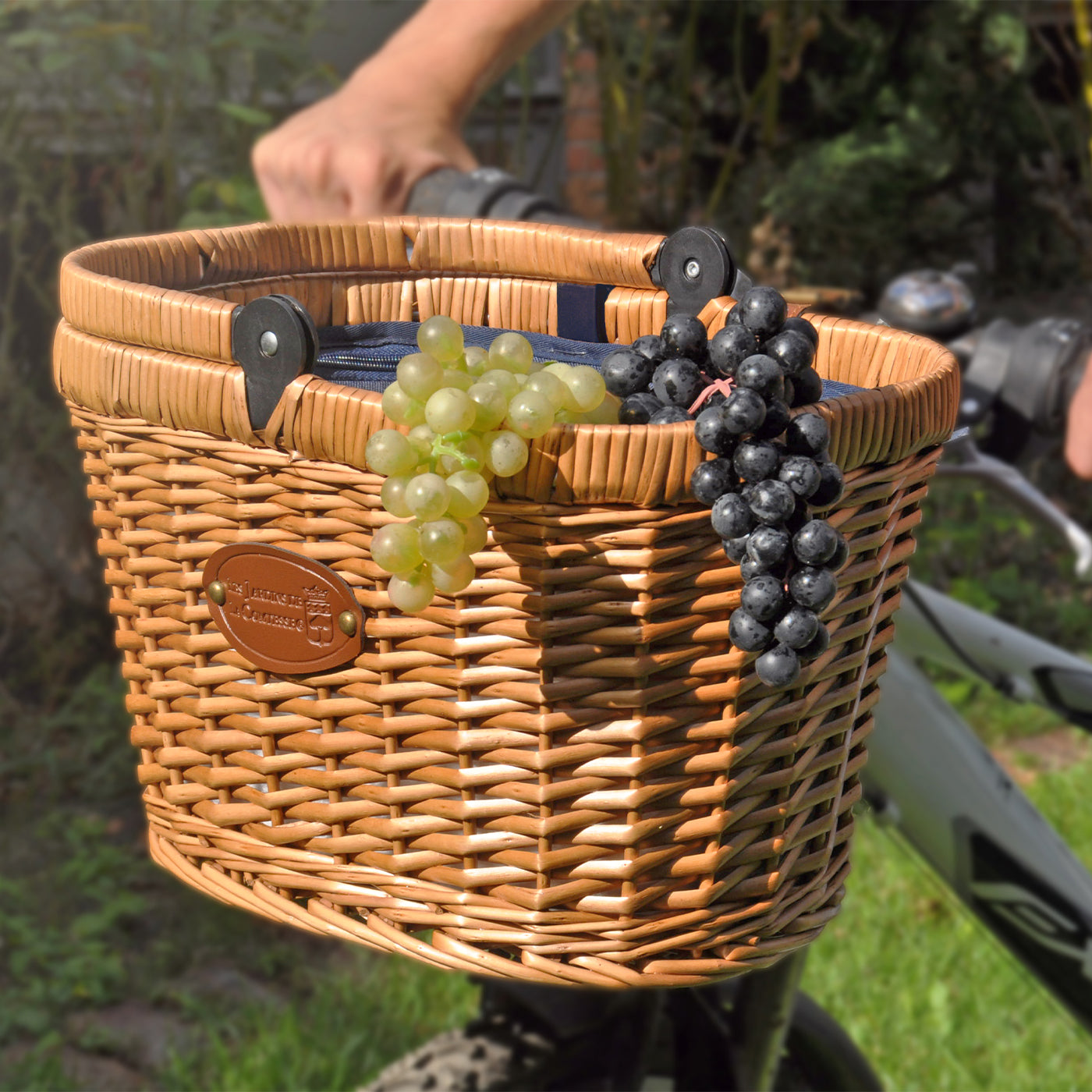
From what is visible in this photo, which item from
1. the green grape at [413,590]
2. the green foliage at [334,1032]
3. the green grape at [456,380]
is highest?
the green grape at [456,380]

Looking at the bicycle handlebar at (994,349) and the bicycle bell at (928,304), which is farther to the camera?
the bicycle bell at (928,304)

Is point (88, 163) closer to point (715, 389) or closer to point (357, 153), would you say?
point (357, 153)

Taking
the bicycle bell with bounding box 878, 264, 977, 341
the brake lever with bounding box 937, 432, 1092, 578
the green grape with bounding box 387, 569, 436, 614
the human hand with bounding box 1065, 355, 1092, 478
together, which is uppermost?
the green grape with bounding box 387, 569, 436, 614

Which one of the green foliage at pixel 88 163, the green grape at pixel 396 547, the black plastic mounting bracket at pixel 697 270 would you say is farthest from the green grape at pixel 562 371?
the green foliage at pixel 88 163

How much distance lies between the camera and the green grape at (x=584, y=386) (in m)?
0.64

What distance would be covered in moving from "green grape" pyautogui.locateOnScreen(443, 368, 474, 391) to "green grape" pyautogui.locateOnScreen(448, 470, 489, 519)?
5 cm

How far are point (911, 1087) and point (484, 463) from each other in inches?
73.8

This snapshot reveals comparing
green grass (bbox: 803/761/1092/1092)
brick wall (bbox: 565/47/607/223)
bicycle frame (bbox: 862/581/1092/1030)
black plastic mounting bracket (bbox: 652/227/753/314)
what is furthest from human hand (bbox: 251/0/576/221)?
brick wall (bbox: 565/47/607/223)

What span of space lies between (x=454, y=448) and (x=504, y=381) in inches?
1.9

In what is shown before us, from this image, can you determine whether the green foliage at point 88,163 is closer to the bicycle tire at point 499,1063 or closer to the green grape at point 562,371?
the bicycle tire at point 499,1063

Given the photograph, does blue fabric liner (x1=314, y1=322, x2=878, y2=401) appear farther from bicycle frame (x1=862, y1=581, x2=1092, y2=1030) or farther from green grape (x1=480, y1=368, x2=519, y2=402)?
bicycle frame (x1=862, y1=581, x2=1092, y2=1030)

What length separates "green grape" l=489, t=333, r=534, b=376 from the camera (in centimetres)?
66

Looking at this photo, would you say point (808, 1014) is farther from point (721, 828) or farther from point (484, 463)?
point (484, 463)

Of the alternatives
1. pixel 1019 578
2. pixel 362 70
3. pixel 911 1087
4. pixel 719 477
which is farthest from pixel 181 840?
pixel 1019 578
